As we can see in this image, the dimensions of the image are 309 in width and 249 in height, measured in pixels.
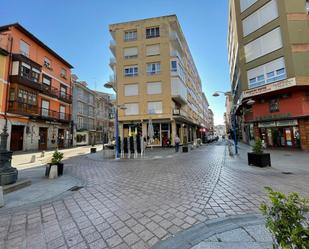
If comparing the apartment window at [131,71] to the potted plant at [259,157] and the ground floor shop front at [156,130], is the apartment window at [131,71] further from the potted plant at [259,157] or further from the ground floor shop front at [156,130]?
the potted plant at [259,157]

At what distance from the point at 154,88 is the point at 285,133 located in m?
16.8

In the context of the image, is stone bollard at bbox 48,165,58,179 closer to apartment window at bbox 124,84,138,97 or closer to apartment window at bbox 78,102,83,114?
apartment window at bbox 124,84,138,97

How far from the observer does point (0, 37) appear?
19.7 meters

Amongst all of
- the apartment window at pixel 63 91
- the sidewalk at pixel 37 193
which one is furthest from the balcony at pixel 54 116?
the sidewalk at pixel 37 193

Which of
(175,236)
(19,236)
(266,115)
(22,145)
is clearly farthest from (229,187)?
(22,145)

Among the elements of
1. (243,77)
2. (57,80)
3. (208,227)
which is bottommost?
(208,227)

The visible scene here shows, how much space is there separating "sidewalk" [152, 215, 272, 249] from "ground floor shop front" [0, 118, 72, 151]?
19085 mm

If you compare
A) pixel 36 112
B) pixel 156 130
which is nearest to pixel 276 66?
pixel 156 130

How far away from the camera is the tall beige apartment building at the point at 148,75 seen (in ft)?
80.4

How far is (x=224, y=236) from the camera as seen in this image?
2809 millimetres

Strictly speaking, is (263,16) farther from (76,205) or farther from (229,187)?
(76,205)

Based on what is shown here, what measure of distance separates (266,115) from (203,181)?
16.5 meters

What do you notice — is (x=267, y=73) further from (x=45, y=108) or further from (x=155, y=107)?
(x=45, y=108)

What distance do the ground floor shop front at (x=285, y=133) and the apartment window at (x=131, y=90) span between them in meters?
16.4
